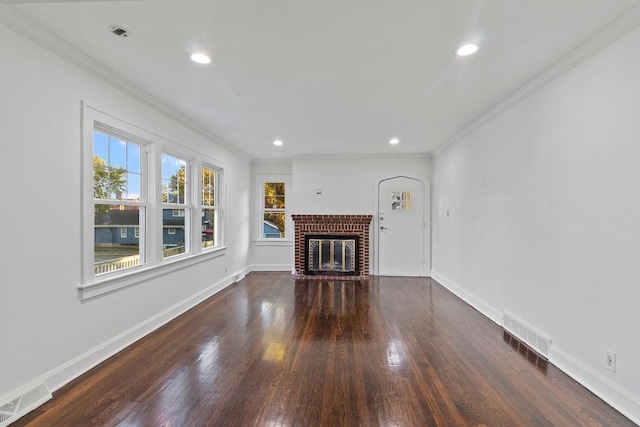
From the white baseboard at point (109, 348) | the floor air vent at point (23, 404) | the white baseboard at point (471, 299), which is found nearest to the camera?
the floor air vent at point (23, 404)

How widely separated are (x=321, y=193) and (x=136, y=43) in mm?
4552

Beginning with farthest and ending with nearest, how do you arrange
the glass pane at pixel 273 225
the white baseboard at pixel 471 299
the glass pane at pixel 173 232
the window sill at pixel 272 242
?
1. the glass pane at pixel 273 225
2. the window sill at pixel 272 242
3. the glass pane at pixel 173 232
4. the white baseboard at pixel 471 299

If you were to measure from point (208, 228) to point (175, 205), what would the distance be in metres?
1.19

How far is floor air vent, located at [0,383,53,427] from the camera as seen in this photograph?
73.7 inches

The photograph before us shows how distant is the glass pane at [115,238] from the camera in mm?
2785

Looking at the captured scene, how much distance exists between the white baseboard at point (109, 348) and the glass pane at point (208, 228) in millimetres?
939

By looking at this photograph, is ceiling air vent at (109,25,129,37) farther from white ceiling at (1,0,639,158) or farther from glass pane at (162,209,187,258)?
glass pane at (162,209,187,258)

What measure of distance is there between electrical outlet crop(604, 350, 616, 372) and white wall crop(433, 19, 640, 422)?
3 cm

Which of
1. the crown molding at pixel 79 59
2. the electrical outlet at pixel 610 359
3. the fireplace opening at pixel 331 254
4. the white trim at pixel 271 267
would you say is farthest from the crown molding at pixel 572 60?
the white trim at pixel 271 267

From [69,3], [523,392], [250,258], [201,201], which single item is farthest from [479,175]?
[250,258]

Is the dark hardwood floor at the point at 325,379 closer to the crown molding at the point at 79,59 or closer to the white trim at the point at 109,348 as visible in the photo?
the white trim at the point at 109,348

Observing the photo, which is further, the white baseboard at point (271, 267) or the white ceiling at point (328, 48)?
the white baseboard at point (271, 267)

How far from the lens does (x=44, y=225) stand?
2188mm

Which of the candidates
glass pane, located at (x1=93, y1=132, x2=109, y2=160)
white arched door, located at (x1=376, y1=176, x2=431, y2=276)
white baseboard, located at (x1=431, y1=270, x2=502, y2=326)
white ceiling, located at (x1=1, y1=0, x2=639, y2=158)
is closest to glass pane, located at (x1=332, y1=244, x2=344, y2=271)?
white arched door, located at (x1=376, y1=176, x2=431, y2=276)
